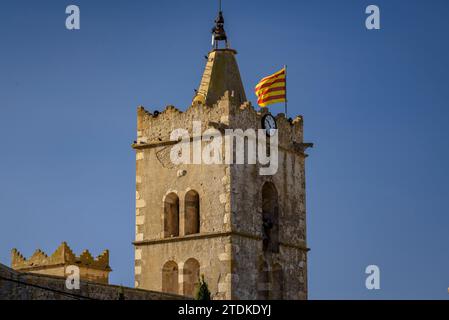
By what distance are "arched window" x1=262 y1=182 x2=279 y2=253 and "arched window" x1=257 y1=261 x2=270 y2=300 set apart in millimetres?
700

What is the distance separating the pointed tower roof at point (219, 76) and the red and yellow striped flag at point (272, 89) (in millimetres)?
938

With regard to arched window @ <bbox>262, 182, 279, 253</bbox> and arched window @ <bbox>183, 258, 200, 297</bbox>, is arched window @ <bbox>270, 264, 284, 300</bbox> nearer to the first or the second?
arched window @ <bbox>262, 182, 279, 253</bbox>

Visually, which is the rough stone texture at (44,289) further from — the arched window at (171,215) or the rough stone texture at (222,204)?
the arched window at (171,215)

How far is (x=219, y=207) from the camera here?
58.3m

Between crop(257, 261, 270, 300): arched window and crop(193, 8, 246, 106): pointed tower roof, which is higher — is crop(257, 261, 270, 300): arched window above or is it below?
below

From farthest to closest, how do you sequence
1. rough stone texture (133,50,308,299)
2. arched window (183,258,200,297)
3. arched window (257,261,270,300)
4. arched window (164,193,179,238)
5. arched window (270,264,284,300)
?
1. arched window (270,264,284,300)
2. arched window (164,193,179,238)
3. arched window (257,261,270,300)
4. arched window (183,258,200,297)
5. rough stone texture (133,50,308,299)

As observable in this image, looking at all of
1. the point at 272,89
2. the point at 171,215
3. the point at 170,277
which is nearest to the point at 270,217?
the point at 171,215

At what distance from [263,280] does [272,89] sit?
24.6 ft

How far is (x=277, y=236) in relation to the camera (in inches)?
2375

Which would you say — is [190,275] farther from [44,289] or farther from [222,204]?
[44,289]

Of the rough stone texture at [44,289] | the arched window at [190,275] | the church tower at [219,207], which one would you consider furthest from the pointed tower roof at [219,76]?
the rough stone texture at [44,289]

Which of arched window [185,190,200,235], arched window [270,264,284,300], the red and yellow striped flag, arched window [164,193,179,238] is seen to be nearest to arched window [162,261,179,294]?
arched window [164,193,179,238]

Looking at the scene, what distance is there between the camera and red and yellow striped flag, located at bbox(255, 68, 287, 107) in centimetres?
6212
